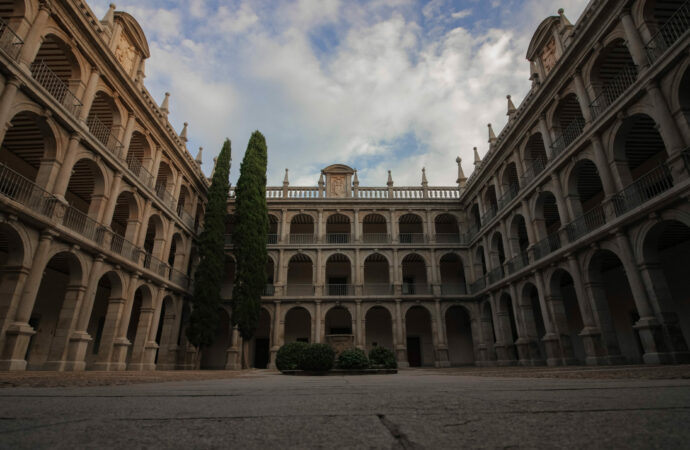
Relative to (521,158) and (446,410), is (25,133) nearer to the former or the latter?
(446,410)

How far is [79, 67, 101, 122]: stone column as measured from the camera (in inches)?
534

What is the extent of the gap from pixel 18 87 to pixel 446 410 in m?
14.2

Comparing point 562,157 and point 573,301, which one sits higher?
point 562,157

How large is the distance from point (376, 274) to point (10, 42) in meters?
22.8

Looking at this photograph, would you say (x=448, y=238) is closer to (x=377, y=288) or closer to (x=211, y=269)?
(x=377, y=288)

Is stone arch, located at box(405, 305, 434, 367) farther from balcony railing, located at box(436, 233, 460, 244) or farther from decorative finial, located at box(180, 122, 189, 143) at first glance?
decorative finial, located at box(180, 122, 189, 143)

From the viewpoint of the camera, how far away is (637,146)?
1499 cm

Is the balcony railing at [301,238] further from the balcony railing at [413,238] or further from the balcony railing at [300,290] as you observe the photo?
the balcony railing at [413,238]

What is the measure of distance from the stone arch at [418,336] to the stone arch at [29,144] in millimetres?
21470

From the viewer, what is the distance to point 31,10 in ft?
37.1

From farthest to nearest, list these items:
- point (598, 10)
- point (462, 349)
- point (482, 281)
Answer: point (462, 349), point (482, 281), point (598, 10)

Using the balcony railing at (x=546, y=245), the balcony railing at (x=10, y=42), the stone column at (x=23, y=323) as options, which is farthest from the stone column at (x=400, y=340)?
the balcony railing at (x=10, y=42)

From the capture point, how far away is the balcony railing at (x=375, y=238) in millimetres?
26469

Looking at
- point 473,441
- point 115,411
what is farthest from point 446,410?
point 115,411
